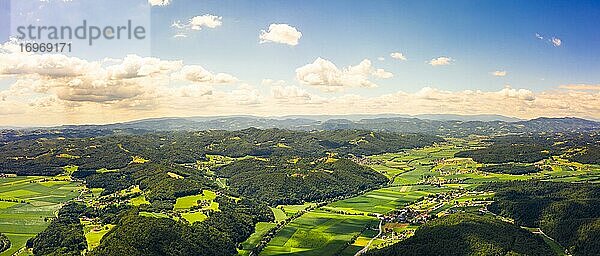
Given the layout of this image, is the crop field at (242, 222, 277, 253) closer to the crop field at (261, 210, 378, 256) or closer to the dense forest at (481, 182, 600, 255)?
the crop field at (261, 210, 378, 256)

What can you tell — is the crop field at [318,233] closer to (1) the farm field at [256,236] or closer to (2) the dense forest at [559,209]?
(1) the farm field at [256,236]

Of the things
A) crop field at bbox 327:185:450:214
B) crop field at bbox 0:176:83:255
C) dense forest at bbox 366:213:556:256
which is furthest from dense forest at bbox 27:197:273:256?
crop field at bbox 327:185:450:214

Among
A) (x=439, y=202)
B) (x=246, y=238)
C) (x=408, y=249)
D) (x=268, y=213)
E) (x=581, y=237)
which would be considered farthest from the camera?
(x=439, y=202)

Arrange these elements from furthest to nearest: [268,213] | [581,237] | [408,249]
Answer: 1. [268,213]
2. [581,237]
3. [408,249]

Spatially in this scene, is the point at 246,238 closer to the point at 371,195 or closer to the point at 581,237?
the point at 371,195

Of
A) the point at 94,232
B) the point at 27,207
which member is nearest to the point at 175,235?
the point at 94,232

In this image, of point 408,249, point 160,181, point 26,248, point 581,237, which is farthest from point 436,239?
point 160,181

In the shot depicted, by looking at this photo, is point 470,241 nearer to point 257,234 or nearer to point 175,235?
point 257,234

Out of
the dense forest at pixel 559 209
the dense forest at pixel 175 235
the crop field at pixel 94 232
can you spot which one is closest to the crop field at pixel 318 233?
the dense forest at pixel 175 235

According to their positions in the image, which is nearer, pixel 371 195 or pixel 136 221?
pixel 136 221
